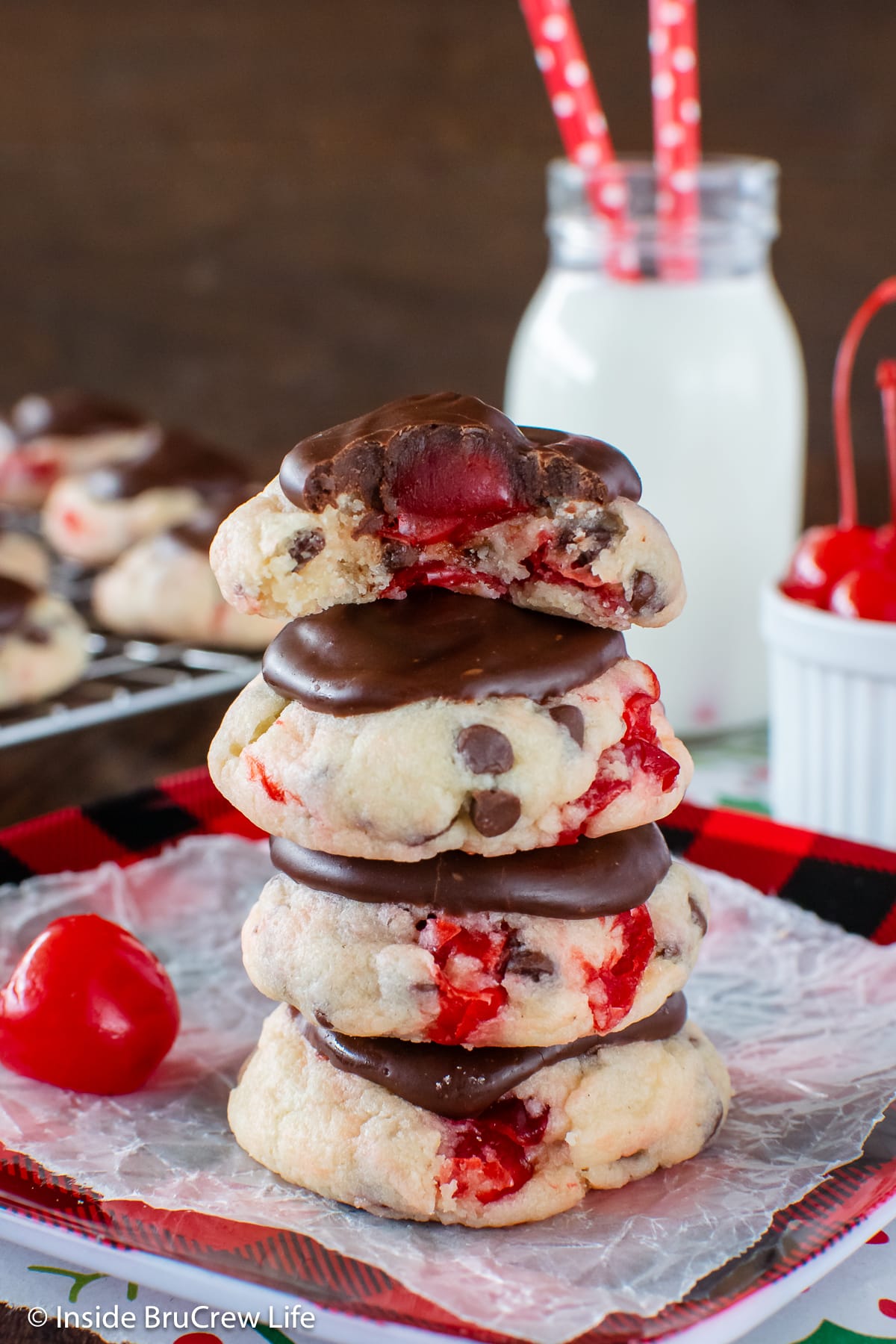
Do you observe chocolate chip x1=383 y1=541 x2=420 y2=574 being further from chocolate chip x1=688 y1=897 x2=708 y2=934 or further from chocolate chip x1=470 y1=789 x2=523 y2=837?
chocolate chip x1=688 y1=897 x2=708 y2=934

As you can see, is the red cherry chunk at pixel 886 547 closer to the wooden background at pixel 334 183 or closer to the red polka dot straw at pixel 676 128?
the red polka dot straw at pixel 676 128

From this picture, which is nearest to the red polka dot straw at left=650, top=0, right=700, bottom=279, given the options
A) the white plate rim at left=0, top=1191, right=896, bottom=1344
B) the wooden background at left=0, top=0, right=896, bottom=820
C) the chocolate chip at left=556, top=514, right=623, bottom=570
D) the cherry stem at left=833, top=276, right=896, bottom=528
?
the cherry stem at left=833, top=276, right=896, bottom=528

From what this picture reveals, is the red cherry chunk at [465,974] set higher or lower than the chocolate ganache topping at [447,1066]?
higher

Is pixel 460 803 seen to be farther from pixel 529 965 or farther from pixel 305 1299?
pixel 305 1299

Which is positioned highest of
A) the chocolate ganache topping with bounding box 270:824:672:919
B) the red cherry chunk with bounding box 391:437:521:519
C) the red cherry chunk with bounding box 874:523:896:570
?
the red cherry chunk with bounding box 391:437:521:519

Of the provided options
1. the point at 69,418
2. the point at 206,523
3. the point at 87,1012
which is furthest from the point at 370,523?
the point at 69,418

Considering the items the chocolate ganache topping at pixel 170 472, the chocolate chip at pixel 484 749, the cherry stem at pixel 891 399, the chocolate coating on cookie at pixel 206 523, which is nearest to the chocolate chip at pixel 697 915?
the chocolate chip at pixel 484 749

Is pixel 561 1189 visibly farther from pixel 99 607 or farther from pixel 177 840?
pixel 99 607
